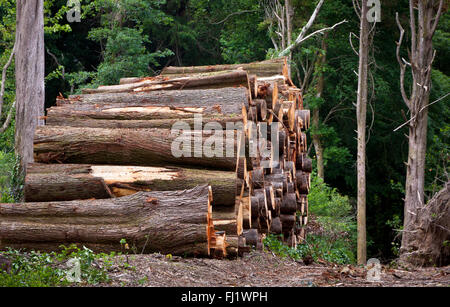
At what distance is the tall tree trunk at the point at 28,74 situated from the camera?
43.1ft

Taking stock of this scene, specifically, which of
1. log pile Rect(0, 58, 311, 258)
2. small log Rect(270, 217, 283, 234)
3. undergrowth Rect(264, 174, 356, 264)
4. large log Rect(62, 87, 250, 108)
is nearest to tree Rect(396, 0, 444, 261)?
undergrowth Rect(264, 174, 356, 264)

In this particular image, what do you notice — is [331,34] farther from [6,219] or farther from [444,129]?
[6,219]

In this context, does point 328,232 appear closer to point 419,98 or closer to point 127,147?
point 419,98

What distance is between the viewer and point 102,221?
7113 mm

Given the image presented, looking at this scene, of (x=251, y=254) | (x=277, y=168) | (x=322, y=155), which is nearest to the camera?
(x=251, y=254)

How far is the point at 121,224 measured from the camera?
7047 mm

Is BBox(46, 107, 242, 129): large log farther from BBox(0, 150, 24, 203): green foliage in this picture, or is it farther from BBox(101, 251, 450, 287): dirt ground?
BBox(0, 150, 24, 203): green foliage

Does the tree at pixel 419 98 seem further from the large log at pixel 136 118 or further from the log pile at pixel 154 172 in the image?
the large log at pixel 136 118

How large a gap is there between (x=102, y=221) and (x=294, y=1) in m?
18.3

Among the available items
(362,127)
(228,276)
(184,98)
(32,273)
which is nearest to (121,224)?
(228,276)

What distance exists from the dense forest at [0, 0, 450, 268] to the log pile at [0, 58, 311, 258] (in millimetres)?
12244

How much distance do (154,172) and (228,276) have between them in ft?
5.55

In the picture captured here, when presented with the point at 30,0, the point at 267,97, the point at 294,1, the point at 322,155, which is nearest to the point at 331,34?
the point at 294,1

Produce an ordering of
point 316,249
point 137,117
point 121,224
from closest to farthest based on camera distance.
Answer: point 121,224
point 137,117
point 316,249
